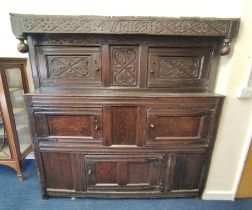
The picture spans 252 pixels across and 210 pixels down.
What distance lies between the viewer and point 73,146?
1476 millimetres

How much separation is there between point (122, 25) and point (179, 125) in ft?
3.04

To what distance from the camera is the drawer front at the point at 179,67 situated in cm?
137

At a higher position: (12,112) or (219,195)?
(12,112)

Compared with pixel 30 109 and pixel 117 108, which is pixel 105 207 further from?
pixel 30 109

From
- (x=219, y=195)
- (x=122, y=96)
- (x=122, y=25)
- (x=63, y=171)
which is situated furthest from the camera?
(x=219, y=195)

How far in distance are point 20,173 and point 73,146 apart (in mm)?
888

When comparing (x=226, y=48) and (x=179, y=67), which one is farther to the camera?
(x=179, y=67)

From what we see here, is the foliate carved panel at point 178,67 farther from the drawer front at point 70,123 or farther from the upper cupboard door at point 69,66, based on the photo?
the drawer front at point 70,123

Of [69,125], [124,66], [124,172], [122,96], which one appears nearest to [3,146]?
[69,125]

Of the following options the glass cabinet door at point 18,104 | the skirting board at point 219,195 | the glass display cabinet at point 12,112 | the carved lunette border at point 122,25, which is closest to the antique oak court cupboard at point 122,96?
the carved lunette border at point 122,25

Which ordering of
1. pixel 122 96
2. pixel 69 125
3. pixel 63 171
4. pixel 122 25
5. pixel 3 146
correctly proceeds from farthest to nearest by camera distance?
1. pixel 3 146
2. pixel 63 171
3. pixel 69 125
4. pixel 122 96
5. pixel 122 25

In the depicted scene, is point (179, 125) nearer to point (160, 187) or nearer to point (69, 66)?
point (160, 187)

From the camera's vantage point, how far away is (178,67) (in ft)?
4.61

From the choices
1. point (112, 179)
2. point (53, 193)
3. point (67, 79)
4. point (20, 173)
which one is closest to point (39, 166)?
point (53, 193)
